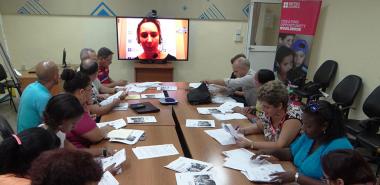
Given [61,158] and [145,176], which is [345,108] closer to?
[145,176]

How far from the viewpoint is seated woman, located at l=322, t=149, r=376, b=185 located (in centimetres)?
137

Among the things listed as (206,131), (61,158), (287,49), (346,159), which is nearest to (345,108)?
(287,49)

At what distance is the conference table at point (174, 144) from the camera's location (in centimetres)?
178

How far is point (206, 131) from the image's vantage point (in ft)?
8.29

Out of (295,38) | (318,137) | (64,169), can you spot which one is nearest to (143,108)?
(318,137)

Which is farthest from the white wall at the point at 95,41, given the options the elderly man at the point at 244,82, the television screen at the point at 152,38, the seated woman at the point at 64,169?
the seated woman at the point at 64,169

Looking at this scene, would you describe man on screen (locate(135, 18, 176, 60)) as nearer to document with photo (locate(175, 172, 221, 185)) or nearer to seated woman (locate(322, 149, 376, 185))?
document with photo (locate(175, 172, 221, 185))

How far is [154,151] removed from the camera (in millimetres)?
2111

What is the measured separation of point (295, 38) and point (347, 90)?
1.54 metres

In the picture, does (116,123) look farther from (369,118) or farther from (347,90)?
(347,90)

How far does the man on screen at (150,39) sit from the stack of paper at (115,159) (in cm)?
380

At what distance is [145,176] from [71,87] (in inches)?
43.1

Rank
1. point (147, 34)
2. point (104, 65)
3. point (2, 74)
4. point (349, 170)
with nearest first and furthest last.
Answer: point (349, 170)
point (104, 65)
point (2, 74)
point (147, 34)

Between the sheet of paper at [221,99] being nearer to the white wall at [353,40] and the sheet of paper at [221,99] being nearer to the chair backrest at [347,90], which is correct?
the chair backrest at [347,90]
